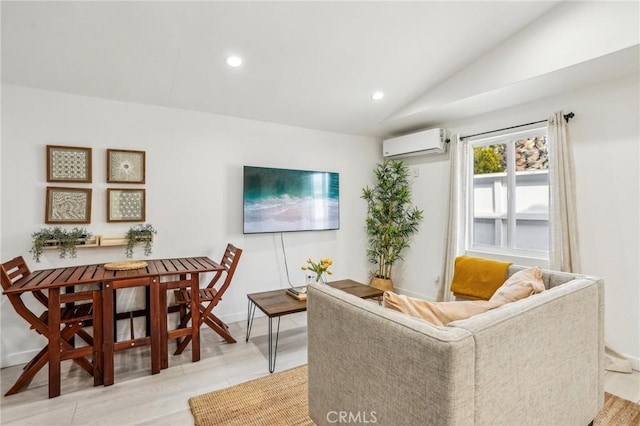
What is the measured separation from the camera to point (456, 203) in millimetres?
3672

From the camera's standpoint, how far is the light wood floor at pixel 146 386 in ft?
6.31

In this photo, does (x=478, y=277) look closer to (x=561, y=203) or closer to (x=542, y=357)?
(x=561, y=203)

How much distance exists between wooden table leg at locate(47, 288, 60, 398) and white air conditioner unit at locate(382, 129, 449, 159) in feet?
12.4

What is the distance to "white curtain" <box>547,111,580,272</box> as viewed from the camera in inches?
107

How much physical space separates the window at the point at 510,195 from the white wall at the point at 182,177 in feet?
4.85

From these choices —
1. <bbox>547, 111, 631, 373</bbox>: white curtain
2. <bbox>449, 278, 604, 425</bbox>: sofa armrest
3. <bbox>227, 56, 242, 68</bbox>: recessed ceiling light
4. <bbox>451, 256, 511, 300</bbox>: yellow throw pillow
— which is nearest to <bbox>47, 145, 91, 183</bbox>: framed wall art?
<bbox>227, 56, 242, 68</bbox>: recessed ceiling light

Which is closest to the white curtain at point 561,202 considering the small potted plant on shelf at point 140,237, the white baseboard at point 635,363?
the white baseboard at point 635,363

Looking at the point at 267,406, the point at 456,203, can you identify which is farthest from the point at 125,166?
the point at 456,203

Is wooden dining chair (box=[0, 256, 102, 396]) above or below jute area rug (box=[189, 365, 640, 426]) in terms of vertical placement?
above

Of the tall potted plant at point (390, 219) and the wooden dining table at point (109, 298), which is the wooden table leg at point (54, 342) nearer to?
the wooden dining table at point (109, 298)

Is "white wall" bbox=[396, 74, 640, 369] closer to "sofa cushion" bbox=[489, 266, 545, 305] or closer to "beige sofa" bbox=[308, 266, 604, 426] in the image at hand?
"beige sofa" bbox=[308, 266, 604, 426]

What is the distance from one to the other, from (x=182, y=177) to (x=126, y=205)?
0.57 m

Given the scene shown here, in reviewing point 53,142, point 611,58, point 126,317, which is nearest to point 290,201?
point 126,317

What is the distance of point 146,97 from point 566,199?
396cm
